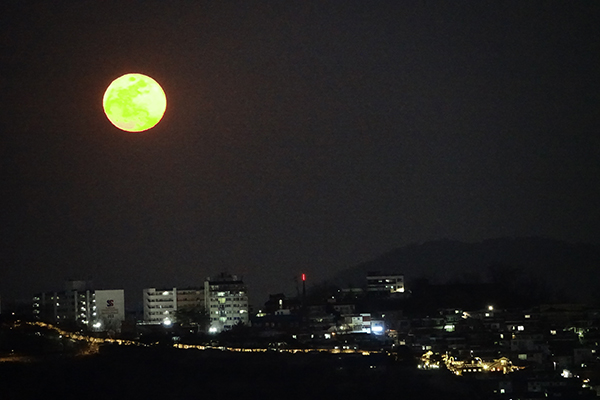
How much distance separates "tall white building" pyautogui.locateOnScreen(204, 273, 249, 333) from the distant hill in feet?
27.9

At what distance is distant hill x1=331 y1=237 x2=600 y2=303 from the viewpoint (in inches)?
1554

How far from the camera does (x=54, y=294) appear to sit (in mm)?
37188

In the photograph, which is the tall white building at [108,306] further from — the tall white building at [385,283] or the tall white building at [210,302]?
the tall white building at [385,283]

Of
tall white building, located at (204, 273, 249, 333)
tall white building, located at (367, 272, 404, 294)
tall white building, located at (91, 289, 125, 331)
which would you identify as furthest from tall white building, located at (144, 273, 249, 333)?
tall white building, located at (367, 272, 404, 294)

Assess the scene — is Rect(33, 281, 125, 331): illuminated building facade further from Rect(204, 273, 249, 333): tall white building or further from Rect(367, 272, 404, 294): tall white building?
Rect(367, 272, 404, 294): tall white building

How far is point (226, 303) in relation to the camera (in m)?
34.3

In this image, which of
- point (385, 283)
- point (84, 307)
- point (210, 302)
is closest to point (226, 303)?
point (210, 302)

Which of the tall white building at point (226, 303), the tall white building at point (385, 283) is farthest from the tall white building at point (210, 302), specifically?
the tall white building at point (385, 283)

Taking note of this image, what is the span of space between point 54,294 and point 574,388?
2426cm

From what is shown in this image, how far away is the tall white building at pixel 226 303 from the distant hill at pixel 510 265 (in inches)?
335

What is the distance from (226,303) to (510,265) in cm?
1563

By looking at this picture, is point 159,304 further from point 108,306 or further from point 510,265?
point 510,265

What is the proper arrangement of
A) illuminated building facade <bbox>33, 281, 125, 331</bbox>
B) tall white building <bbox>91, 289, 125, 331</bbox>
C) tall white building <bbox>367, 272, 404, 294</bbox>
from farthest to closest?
1. tall white building <bbox>367, 272, 404, 294</bbox>
2. illuminated building facade <bbox>33, 281, 125, 331</bbox>
3. tall white building <bbox>91, 289, 125, 331</bbox>

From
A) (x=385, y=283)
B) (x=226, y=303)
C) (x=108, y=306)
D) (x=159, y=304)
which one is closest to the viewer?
(x=226, y=303)
